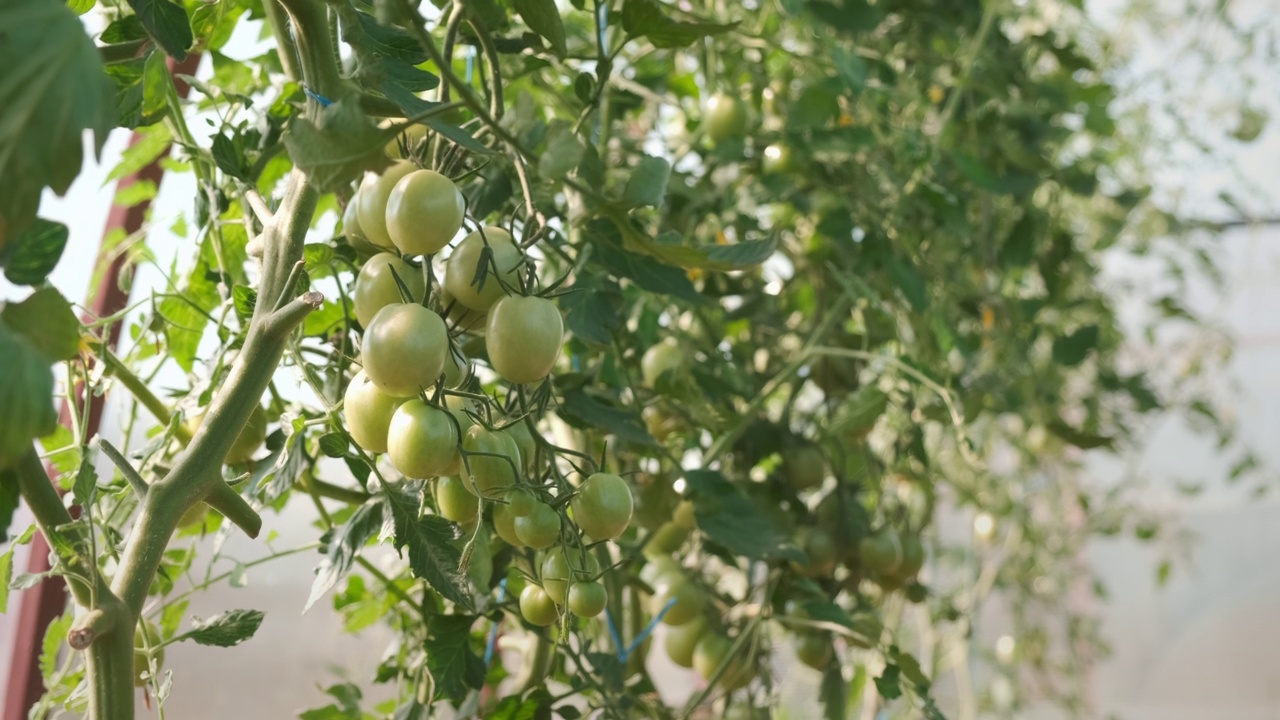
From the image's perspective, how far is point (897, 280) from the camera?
838 millimetres

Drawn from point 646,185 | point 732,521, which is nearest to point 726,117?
point 732,521

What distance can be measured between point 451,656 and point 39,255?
0.95 ft

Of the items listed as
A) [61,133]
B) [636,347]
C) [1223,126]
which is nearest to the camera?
[61,133]

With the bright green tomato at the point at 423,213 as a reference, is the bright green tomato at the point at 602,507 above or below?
below

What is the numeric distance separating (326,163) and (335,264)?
20cm

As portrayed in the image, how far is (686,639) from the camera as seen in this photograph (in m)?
0.82

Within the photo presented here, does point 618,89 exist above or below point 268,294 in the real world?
below

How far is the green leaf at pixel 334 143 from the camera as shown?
304 millimetres

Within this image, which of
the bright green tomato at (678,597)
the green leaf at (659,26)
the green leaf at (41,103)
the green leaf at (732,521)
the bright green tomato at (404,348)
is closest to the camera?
the green leaf at (41,103)

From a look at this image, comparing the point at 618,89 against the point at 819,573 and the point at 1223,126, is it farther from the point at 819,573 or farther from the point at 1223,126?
the point at 1223,126

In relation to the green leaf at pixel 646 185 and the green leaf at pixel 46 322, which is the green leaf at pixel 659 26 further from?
the green leaf at pixel 46 322

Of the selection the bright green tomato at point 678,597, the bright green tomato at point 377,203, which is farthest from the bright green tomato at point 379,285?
the bright green tomato at point 678,597

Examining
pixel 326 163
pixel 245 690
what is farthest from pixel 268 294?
pixel 245 690

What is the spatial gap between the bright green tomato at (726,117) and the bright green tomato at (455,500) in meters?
0.49
